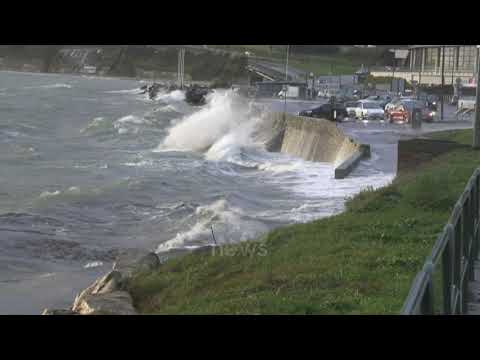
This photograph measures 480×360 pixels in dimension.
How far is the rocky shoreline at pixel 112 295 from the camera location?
36.7 feet

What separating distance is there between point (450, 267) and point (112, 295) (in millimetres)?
7473

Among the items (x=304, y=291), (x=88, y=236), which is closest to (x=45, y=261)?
(x=88, y=236)

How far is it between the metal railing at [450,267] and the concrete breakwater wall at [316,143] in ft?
61.3

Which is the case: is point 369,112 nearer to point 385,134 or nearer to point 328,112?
point 328,112

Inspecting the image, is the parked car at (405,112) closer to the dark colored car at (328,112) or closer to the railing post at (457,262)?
the dark colored car at (328,112)

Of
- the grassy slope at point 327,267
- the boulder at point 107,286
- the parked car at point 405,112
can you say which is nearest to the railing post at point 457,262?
the grassy slope at point 327,267

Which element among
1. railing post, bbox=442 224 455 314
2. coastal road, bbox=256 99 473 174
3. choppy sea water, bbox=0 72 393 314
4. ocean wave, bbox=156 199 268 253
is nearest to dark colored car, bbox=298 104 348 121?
coastal road, bbox=256 99 473 174

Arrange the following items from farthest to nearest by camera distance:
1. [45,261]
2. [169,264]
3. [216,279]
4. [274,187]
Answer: [274,187]
[45,261]
[169,264]
[216,279]

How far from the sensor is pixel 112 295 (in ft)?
39.9

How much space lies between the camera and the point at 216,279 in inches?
467

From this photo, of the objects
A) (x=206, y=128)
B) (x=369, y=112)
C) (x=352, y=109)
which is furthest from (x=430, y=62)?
(x=206, y=128)
